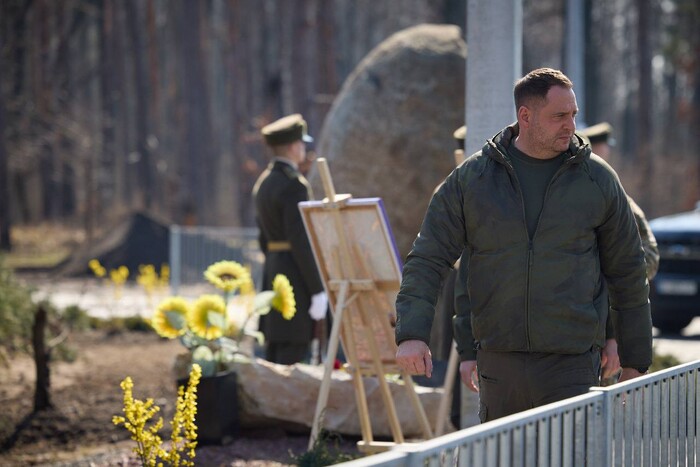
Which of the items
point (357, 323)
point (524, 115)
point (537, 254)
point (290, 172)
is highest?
point (524, 115)

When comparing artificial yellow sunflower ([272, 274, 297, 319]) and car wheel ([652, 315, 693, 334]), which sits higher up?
artificial yellow sunflower ([272, 274, 297, 319])

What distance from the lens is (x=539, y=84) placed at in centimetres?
434

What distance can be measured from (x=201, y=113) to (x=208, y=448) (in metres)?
30.7

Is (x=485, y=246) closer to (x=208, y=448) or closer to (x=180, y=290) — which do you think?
(x=208, y=448)

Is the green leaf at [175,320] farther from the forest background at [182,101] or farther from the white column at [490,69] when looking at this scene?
the forest background at [182,101]

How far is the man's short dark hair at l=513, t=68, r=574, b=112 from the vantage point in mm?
4332

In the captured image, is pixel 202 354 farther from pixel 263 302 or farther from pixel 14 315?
pixel 14 315

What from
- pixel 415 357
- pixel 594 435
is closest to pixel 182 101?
pixel 415 357

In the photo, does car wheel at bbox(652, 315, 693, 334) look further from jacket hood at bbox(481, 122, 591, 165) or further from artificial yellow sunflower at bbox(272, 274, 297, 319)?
jacket hood at bbox(481, 122, 591, 165)

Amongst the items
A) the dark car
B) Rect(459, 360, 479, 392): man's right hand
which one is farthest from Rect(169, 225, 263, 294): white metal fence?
Rect(459, 360, 479, 392): man's right hand

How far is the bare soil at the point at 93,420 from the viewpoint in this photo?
22.7ft

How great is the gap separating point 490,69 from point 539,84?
2.19 m

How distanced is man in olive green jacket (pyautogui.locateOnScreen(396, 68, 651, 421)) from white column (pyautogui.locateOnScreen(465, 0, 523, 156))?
6.49ft

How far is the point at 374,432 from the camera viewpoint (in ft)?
23.6
